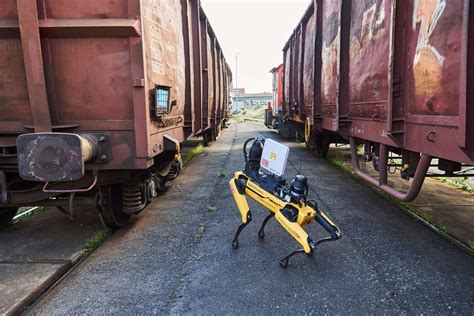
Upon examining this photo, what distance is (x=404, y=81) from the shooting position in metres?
3.84

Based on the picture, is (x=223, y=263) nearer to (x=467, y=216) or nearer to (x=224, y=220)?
(x=224, y=220)

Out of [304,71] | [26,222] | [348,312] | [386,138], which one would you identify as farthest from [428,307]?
[304,71]

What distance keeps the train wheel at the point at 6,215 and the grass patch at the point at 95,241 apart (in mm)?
1150

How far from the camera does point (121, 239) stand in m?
4.14

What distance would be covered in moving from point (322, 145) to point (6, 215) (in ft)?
25.5

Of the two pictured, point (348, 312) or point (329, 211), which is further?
point (329, 211)

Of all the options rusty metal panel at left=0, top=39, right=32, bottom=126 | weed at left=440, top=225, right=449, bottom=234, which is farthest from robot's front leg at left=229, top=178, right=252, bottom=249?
weed at left=440, top=225, right=449, bottom=234

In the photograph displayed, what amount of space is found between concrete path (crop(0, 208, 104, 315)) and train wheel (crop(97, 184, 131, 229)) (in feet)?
0.87

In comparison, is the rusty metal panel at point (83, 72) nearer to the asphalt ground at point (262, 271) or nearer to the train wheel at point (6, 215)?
the asphalt ground at point (262, 271)

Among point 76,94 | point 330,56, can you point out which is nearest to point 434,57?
point 76,94

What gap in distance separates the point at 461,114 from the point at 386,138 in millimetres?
1576

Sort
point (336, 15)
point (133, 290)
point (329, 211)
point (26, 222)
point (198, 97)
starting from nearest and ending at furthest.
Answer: point (133, 290)
point (26, 222)
point (329, 211)
point (336, 15)
point (198, 97)

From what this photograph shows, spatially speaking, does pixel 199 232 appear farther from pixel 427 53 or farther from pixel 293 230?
pixel 427 53

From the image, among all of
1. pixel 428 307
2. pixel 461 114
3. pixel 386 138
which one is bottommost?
pixel 428 307
